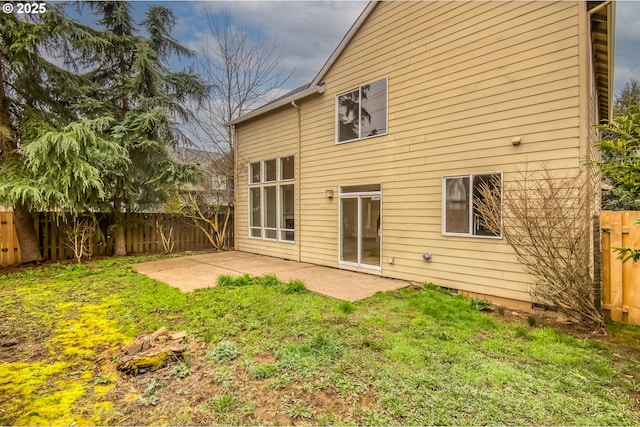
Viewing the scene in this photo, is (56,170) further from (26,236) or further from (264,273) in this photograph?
(264,273)

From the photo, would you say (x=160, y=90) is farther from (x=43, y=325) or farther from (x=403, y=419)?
(x=403, y=419)

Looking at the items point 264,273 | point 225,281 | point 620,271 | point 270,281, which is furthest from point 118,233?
point 620,271

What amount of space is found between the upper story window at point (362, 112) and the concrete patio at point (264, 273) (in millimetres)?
3475

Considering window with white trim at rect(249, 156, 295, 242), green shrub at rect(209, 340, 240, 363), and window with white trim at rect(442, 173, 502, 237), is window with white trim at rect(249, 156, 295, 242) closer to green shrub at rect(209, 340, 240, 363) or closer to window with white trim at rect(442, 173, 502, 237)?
window with white trim at rect(442, 173, 502, 237)

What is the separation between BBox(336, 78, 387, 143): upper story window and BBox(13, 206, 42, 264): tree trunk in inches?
361

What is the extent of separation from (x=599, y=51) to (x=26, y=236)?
47.9ft

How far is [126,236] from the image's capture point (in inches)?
432

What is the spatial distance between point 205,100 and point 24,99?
5.79 meters

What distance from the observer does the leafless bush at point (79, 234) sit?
9266 mm

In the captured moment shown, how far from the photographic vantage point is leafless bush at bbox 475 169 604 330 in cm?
434

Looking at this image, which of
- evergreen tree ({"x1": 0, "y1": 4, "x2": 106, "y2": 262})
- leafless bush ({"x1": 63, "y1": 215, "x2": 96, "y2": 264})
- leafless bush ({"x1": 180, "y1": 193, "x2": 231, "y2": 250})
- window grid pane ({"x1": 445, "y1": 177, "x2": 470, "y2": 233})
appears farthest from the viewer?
leafless bush ({"x1": 180, "y1": 193, "x2": 231, "y2": 250})

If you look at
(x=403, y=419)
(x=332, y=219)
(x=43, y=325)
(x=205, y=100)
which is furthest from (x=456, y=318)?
(x=205, y=100)

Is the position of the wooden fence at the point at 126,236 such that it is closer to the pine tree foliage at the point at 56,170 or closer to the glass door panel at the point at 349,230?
the pine tree foliage at the point at 56,170

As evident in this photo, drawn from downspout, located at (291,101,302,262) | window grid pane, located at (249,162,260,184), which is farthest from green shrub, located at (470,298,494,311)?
window grid pane, located at (249,162,260,184)
